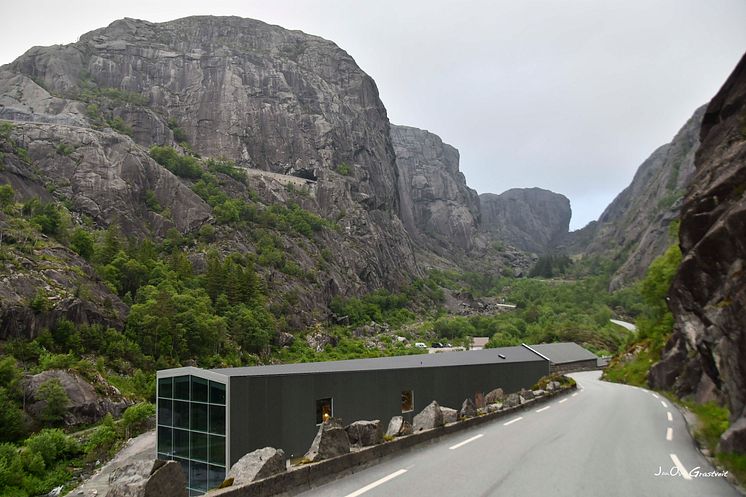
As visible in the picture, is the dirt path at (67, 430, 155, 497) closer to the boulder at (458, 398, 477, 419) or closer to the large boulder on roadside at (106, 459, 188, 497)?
the boulder at (458, 398, 477, 419)

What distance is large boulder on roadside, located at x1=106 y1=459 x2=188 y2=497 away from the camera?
6.42m

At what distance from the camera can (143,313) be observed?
205 ft

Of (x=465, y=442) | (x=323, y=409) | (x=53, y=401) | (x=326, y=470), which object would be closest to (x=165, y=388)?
(x=323, y=409)

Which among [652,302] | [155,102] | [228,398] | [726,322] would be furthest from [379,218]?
[726,322]

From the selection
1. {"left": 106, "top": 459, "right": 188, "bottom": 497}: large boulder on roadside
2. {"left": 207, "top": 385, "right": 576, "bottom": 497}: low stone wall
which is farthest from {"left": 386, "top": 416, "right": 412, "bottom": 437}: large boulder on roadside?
{"left": 106, "top": 459, "right": 188, "bottom": 497}: large boulder on roadside

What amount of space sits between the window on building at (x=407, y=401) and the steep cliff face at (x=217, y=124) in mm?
71147

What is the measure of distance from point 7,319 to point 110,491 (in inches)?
2081

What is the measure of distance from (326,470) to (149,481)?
3.85 metres

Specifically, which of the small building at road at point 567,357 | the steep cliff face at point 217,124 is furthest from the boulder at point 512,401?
the steep cliff face at point 217,124

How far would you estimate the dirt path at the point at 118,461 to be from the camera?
34.8 metres

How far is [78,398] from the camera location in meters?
44.3

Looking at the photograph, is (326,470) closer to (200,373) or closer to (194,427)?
(200,373)

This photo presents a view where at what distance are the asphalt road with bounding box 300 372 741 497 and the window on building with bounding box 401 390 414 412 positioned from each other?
15756 mm

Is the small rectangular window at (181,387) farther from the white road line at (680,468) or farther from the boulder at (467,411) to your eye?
the white road line at (680,468)
